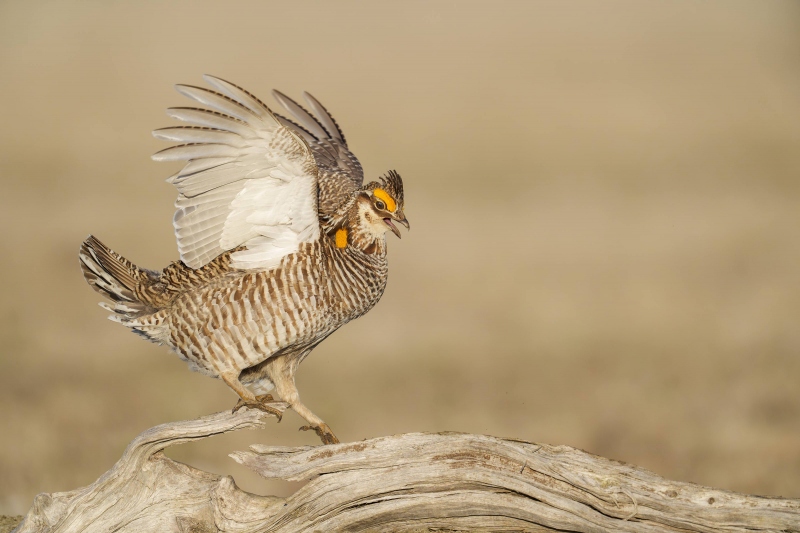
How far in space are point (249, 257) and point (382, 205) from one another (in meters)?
1.13

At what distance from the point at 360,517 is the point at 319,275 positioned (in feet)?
6.00

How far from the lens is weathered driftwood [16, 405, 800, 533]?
568 cm

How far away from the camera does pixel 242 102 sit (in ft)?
19.9

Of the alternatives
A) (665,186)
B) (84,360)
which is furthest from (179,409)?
(665,186)

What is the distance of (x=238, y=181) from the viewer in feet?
21.1

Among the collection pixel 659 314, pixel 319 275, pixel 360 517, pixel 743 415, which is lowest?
pixel 360 517

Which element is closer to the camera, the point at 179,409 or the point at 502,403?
the point at 179,409

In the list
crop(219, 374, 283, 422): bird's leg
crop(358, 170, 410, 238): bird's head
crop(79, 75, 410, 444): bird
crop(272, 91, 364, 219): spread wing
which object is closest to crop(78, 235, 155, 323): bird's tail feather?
crop(79, 75, 410, 444): bird

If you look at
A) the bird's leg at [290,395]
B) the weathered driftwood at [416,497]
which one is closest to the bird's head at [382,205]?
the bird's leg at [290,395]

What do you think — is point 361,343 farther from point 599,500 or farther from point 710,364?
point 599,500

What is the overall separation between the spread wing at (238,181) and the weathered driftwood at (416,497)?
4.40ft

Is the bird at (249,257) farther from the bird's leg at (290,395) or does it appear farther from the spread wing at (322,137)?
the spread wing at (322,137)

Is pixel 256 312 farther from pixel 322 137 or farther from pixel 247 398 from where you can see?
pixel 322 137

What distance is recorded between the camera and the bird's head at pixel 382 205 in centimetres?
710
